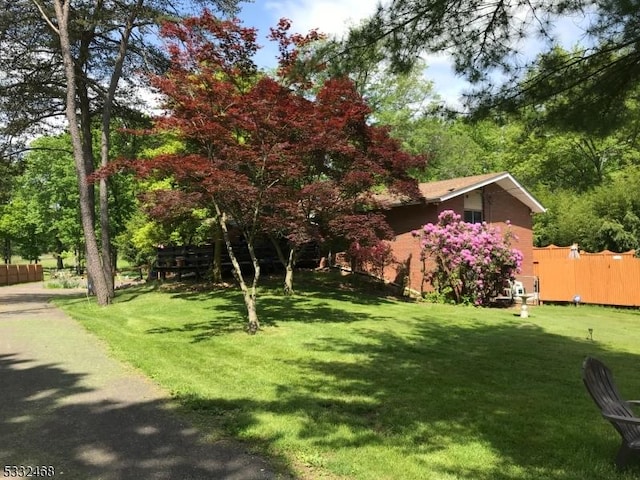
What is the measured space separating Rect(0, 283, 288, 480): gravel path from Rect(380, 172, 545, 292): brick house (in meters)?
13.1

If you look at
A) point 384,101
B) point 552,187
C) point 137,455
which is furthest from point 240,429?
point 552,187

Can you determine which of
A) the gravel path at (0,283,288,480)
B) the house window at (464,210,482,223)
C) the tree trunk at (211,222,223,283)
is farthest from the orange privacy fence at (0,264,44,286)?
the gravel path at (0,283,288,480)

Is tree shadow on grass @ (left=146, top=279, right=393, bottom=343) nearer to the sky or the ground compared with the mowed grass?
nearer to the sky

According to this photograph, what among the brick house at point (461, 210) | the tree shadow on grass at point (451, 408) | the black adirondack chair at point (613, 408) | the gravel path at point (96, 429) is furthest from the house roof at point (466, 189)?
the black adirondack chair at point (613, 408)

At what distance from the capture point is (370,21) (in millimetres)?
6383

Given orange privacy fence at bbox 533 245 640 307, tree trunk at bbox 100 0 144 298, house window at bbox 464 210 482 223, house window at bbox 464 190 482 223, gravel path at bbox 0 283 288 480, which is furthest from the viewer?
house window at bbox 464 210 482 223

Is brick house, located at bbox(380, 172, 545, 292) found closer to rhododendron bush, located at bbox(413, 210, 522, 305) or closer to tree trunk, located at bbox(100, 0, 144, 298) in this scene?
rhododendron bush, located at bbox(413, 210, 522, 305)

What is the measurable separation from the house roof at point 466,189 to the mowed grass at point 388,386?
6.89 metres

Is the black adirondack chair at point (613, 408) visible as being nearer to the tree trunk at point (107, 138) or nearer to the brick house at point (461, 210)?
the brick house at point (461, 210)

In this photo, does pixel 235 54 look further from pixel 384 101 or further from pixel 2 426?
pixel 384 101

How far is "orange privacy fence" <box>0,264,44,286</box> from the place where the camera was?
31.8 metres

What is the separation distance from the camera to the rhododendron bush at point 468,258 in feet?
57.8

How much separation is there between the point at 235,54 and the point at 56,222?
39.1m

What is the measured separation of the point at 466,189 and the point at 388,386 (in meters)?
14.9
